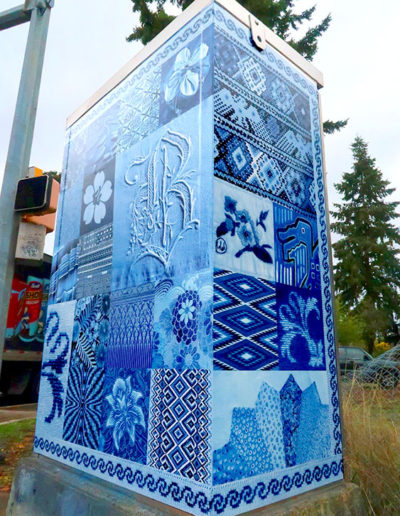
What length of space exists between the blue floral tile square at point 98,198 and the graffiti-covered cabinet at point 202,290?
0.02 metres

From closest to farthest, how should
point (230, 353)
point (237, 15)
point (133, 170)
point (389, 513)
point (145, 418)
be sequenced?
point (230, 353) → point (145, 418) → point (389, 513) → point (237, 15) → point (133, 170)

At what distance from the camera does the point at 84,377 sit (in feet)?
9.20

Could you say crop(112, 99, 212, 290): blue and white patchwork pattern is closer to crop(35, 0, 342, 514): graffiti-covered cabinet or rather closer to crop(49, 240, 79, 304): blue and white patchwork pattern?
crop(35, 0, 342, 514): graffiti-covered cabinet

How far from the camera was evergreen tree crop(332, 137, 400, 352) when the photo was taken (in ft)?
78.9

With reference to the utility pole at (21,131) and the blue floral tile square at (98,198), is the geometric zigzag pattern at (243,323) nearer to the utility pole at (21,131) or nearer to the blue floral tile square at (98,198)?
the blue floral tile square at (98,198)

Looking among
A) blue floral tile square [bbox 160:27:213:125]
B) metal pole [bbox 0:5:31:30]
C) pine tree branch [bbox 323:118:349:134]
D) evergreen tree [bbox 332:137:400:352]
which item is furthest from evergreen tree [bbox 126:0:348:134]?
evergreen tree [bbox 332:137:400:352]

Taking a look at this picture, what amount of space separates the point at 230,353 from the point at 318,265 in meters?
1.12

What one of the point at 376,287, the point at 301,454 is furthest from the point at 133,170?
the point at 376,287

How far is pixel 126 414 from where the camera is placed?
2387mm

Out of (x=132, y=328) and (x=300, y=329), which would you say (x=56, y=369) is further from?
(x=300, y=329)

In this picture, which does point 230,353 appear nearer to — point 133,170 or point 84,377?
point 84,377

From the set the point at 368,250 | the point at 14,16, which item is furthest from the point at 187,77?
the point at 368,250

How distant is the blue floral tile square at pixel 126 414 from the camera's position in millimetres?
2273

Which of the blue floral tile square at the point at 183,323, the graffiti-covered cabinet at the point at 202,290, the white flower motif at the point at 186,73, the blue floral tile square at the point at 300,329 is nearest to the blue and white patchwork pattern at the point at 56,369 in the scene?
the graffiti-covered cabinet at the point at 202,290
